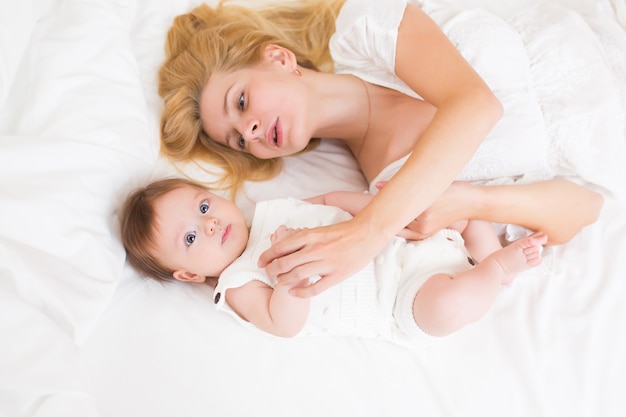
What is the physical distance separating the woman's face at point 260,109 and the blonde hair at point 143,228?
222mm

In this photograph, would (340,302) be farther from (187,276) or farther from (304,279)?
(187,276)

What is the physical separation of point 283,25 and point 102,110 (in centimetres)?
65

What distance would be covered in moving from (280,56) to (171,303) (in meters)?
0.68

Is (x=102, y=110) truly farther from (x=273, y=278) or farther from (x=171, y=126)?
(x=273, y=278)

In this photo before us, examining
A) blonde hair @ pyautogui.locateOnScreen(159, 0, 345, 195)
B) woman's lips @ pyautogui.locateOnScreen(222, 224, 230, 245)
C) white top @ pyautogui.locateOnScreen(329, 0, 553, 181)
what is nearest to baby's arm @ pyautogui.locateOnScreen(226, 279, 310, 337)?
woman's lips @ pyautogui.locateOnScreen(222, 224, 230, 245)

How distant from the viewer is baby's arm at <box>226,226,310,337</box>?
1136 millimetres

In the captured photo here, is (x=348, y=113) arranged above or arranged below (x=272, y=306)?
above

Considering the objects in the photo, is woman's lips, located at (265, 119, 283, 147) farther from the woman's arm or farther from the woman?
the woman's arm

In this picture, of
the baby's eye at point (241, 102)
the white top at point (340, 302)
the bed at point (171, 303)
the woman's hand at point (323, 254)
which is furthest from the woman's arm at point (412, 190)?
the baby's eye at point (241, 102)

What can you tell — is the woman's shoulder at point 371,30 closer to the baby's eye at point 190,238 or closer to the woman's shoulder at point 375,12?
the woman's shoulder at point 375,12

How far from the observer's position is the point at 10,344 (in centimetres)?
96

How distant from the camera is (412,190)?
1.12 meters

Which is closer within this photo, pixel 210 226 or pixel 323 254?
pixel 323 254

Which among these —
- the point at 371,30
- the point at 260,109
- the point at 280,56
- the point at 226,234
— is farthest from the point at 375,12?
the point at 226,234
